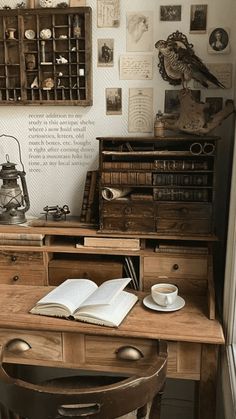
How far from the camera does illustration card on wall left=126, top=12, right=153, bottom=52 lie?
160 centimetres

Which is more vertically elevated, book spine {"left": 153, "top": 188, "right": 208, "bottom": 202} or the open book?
book spine {"left": 153, "top": 188, "right": 208, "bottom": 202}

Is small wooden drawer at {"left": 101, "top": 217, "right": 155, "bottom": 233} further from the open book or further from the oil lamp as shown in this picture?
the oil lamp

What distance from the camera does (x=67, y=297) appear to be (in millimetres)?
1375

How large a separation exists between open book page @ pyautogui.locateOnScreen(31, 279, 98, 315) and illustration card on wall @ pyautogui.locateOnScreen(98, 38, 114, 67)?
874mm

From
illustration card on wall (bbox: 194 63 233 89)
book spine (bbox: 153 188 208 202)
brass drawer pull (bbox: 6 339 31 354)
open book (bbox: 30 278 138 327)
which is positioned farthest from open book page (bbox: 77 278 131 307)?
illustration card on wall (bbox: 194 63 233 89)

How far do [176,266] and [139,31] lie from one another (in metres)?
0.92

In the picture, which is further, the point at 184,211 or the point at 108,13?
the point at 108,13

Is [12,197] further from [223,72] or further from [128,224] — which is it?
[223,72]

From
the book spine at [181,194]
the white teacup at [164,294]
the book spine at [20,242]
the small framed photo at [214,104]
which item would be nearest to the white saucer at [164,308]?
the white teacup at [164,294]

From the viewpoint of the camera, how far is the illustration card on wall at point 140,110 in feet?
5.42

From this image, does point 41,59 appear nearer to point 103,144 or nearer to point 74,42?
point 74,42

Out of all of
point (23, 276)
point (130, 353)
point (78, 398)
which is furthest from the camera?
point (23, 276)

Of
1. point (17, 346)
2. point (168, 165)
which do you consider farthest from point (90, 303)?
point (168, 165)

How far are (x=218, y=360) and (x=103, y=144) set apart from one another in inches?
34.0
